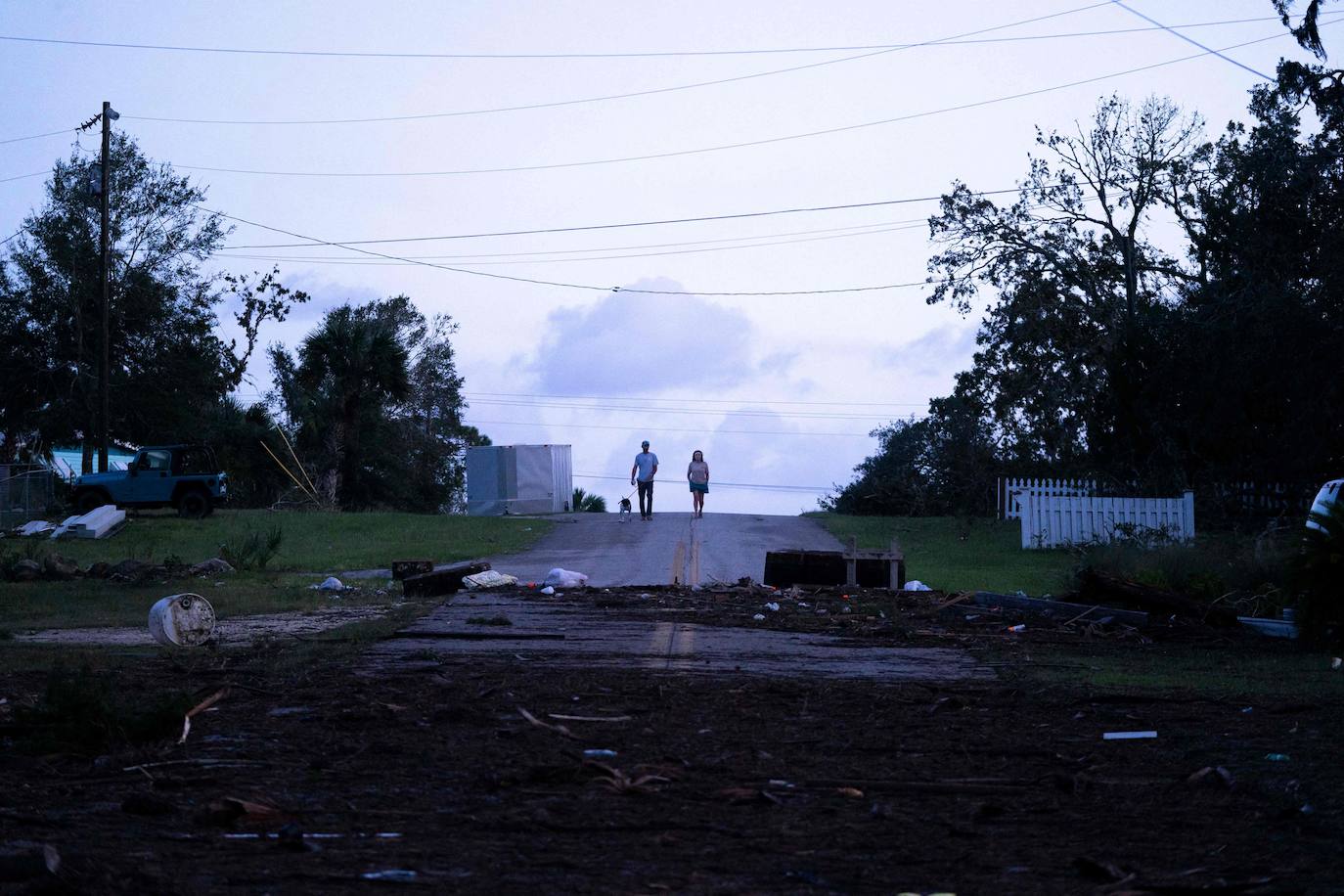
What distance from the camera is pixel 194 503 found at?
113 ft

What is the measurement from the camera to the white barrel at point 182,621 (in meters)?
10.2

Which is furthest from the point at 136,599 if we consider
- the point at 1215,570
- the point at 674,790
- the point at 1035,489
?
the point at 1035,489

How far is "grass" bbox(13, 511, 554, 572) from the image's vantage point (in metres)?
23.1

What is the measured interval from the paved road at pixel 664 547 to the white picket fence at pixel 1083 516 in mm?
3887

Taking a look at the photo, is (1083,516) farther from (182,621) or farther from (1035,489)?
(182,621)

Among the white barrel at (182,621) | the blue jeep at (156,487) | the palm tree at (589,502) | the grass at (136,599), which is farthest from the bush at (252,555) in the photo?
the palm tree at (589,502)

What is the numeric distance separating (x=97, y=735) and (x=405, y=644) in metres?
4.61

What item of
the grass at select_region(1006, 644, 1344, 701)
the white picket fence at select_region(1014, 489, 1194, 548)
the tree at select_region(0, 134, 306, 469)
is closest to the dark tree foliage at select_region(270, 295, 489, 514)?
the tree at select_region(0, 134, 306, 469)

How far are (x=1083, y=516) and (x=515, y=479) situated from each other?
18.9 meters

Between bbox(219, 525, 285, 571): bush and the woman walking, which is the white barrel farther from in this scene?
the woman walking

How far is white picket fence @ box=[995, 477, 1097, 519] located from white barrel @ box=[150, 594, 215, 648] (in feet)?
63.6

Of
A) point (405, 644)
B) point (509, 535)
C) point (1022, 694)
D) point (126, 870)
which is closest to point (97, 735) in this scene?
point (126, 870)

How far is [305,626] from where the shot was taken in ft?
41.2

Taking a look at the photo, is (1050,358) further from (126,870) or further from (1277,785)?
(126,870)
